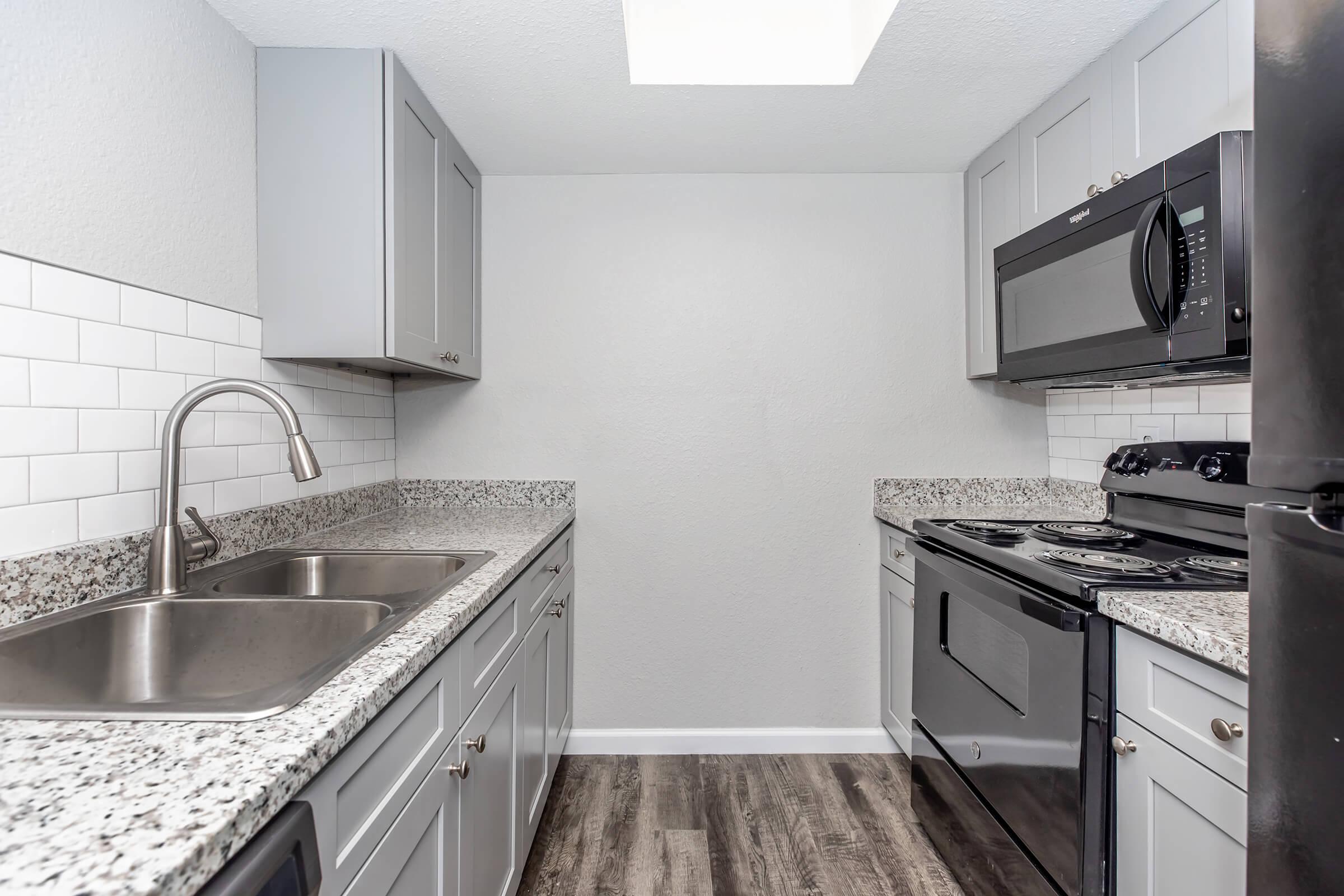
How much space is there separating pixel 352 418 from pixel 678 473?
44.9 inches

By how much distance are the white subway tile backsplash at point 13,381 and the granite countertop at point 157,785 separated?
61 cm

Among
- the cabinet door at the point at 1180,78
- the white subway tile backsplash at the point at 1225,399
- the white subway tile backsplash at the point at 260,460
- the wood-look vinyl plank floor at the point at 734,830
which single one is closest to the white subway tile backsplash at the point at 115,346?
the white subway tile backsplash at the point at 260,460

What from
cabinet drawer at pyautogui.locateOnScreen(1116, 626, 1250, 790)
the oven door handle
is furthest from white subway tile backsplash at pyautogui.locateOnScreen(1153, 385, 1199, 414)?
cabinet drawer at pyautogui.locateOnScreen(1116, 626, 1250, 790)

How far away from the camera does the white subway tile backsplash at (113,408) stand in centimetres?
102

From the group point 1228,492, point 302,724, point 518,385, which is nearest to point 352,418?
point 518,385

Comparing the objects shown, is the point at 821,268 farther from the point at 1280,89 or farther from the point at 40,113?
the point at 40,113

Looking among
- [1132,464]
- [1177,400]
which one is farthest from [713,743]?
[1177,400]

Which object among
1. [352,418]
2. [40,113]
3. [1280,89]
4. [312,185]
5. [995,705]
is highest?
[312,185]

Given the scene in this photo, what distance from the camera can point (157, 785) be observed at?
0.53 metres

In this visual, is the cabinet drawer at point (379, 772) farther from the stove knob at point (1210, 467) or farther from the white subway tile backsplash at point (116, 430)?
the stove knob at point (1210, 467)

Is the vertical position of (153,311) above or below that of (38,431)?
above

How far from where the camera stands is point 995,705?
1.49 metres

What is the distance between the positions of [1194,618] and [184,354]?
196cm

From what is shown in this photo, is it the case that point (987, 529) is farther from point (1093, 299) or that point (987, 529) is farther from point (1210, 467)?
point (1093, 299)
